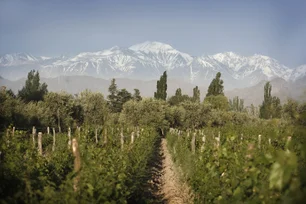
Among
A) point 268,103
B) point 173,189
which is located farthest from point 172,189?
point 268,103

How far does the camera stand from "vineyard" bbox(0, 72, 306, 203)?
3.94m

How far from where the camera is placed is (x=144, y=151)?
574 inches

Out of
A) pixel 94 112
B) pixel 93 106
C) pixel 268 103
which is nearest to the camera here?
pixel 94 112

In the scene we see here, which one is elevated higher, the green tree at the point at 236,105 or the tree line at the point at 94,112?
the green tree at the point at 236,105

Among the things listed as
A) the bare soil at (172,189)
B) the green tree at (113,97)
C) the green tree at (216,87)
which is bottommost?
the bare soil at (172,189)

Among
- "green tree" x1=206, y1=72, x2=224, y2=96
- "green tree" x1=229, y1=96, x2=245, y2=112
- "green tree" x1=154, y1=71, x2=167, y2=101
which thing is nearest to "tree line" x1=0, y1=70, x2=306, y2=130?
"green tree" x1=206, y1=72, x2=224, y2=96

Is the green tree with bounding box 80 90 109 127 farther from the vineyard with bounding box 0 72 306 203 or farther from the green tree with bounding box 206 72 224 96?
the green tree with bounding box 206 72 224 96

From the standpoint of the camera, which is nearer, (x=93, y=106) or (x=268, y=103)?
(x=93, y=106)

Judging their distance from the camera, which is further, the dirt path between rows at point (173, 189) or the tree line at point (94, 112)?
the tree line at point (94, 112)

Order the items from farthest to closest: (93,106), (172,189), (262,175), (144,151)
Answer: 1. (93,106)
2. (144,151)
3. (172,189)
4. (262,175)

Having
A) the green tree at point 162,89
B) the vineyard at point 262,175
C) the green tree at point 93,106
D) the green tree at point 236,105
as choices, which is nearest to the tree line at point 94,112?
the green tree at point 93,106

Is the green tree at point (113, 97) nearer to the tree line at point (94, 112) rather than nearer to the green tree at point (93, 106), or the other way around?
the tree line at point (94, 112)

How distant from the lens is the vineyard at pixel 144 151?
3.94 m

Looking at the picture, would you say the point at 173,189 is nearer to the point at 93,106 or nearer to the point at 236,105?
the point at 93,106
